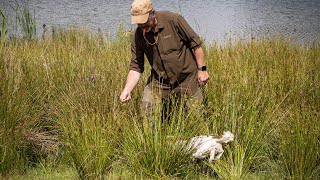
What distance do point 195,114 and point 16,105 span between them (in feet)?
5.14

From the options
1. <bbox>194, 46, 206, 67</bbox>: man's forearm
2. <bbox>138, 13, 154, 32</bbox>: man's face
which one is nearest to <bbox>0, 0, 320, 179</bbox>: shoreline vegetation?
<bbox>194, 46, 206, 67</bbox>: man's forearm

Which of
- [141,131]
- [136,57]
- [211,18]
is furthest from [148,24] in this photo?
[211,18]

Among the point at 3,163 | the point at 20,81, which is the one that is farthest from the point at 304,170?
the point at 20,81

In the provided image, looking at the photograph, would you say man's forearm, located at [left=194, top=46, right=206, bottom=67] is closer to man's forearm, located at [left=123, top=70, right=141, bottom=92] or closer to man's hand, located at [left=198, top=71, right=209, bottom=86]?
man's hand, located at [left=198, top=71, right=209, bottom=86]

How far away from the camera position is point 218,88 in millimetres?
4562

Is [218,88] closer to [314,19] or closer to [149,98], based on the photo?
[149,98]

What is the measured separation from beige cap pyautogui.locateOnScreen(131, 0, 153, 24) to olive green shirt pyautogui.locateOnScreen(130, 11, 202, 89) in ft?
0.93

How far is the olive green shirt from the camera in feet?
13.7

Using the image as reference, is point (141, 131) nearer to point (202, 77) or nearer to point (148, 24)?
point (202, 77)

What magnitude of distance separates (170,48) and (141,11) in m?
0.50

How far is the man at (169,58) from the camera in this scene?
13.6 ft

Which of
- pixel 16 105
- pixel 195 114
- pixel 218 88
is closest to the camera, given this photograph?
pixel 195 114

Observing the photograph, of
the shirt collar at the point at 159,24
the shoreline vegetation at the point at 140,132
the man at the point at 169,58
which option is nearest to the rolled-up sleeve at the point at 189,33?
the man at the point at 169,58

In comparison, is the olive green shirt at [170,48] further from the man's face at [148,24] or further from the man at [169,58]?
the man's face at [148,24]
